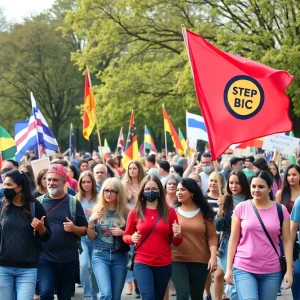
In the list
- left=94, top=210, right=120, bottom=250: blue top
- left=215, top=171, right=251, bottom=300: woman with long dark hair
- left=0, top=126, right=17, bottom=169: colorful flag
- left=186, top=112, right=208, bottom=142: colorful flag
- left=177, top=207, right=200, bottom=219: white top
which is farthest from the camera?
left=0, top=126, right=17, bottom=169: colorful flag

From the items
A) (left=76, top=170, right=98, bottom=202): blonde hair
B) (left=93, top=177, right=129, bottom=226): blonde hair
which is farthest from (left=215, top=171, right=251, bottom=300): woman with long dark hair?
(left=76, top=170, right=98, bottom=202): blonde hair

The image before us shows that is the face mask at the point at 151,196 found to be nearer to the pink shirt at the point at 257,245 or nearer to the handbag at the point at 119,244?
the handbag at the point at 119,244

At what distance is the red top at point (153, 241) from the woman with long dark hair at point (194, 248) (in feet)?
0.91

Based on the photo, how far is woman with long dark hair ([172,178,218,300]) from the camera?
307 inches

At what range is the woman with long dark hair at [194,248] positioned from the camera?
307 inches

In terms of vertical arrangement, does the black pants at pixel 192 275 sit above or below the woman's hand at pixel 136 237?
below

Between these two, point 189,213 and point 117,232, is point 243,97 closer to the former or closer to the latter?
point 189,213

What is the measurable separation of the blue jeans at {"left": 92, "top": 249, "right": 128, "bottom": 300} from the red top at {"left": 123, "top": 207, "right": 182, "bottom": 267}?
56cm

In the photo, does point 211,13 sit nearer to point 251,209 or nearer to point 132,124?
point 132,124

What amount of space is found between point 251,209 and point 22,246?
81.5 inches

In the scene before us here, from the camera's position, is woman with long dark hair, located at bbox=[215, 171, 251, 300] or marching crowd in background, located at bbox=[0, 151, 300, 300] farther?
woman with long dark hair, located at bbox=[215, 171, 251, 300]

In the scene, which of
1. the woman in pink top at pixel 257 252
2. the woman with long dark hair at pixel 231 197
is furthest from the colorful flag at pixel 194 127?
the woman in pink top at pixel 257 252

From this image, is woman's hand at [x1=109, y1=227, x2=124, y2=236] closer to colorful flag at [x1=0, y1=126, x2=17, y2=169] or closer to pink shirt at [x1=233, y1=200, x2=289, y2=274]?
pink shirt at [x1=233, y1=200, x2=289, y2=274]

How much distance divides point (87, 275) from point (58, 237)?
7.12 ft
